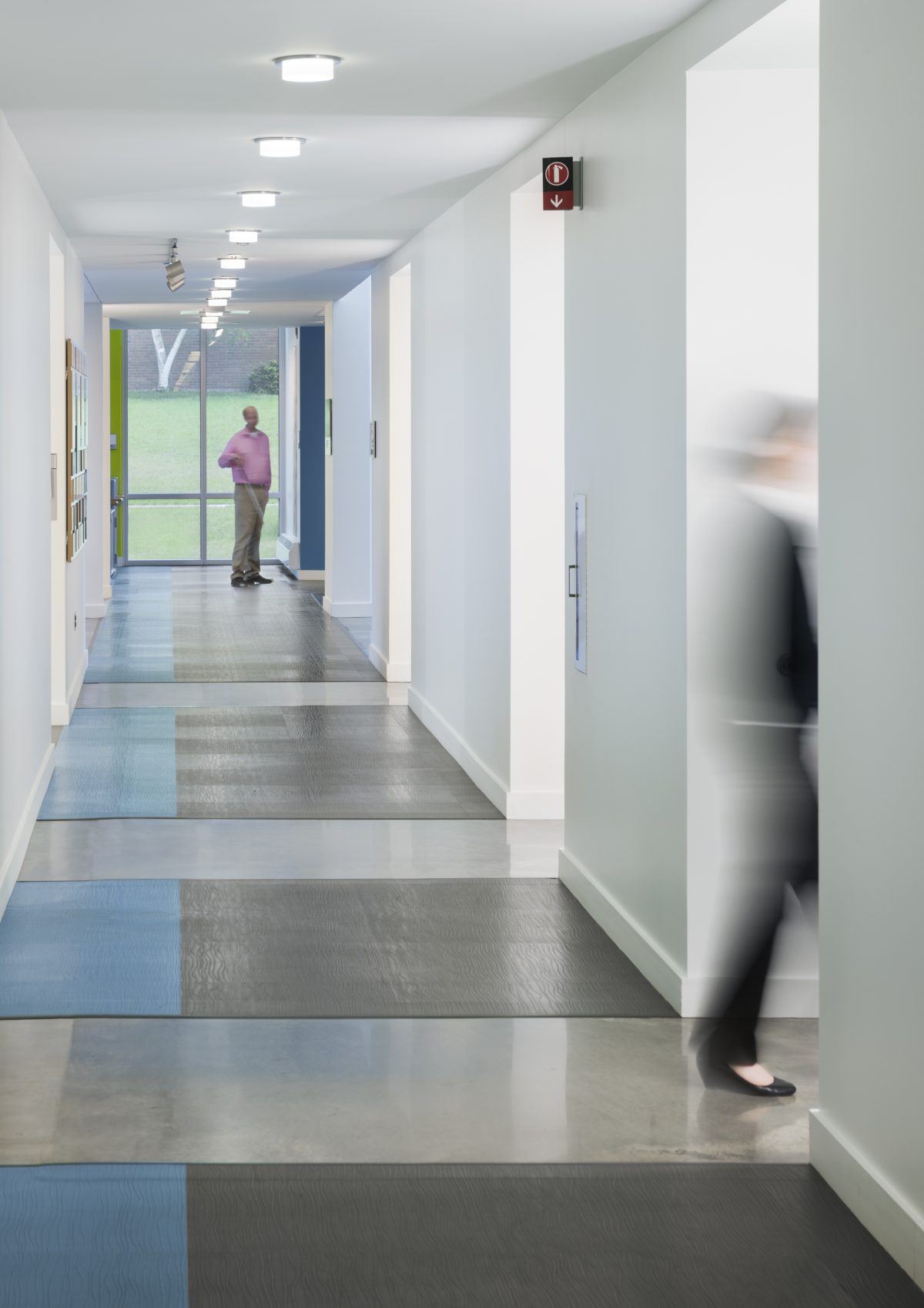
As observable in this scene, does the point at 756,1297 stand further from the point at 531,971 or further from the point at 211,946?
the point at 211,946

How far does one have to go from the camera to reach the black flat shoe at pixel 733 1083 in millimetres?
3580

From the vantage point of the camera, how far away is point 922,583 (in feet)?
8.59

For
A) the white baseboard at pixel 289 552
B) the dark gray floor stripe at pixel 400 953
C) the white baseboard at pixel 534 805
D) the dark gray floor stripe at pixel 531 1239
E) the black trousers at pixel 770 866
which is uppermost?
the white baseboard at pixel 289 552

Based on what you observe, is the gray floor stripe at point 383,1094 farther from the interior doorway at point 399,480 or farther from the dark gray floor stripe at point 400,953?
the interior doorway at point 399,480

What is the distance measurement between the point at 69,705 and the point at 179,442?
11473 mm

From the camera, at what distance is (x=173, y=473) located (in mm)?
19688

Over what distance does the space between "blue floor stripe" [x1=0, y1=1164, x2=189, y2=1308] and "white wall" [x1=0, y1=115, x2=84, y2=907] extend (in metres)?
1.96

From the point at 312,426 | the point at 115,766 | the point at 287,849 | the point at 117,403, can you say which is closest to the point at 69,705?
the point at 115,766

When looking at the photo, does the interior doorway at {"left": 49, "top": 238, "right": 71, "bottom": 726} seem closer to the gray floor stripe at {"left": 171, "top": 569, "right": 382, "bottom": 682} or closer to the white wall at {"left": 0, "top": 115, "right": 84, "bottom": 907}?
the white wall at {"left": 0, "top": 115, "right": 84, "bottom": 907}

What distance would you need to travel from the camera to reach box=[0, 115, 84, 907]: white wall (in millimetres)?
5094

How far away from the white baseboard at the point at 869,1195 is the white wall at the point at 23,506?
2749 mm

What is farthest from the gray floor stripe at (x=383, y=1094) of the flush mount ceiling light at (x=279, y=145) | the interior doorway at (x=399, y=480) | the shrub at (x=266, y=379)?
the shrub at (x=266, y=379)

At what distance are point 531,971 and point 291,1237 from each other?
1635mm

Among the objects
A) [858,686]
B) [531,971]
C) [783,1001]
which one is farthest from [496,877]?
[858,686]
